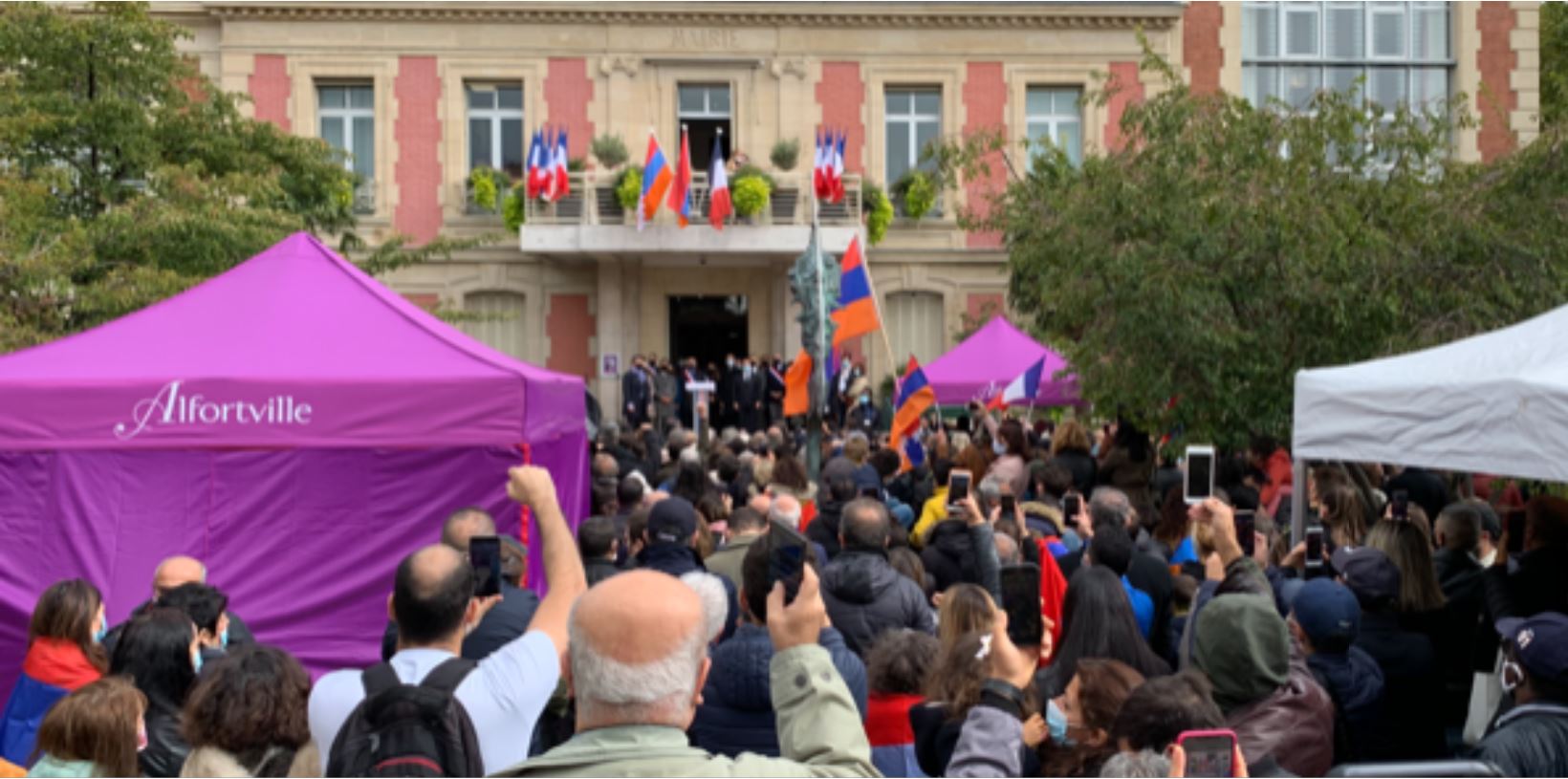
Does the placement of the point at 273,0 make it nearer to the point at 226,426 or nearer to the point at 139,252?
the point at 139,252

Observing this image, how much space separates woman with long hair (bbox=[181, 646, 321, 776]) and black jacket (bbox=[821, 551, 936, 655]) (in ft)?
8.09

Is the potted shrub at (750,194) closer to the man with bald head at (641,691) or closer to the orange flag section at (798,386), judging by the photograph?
the orange flag section at (798,386)

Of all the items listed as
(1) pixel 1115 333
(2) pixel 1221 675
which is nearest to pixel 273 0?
(1) pixel 1115 333

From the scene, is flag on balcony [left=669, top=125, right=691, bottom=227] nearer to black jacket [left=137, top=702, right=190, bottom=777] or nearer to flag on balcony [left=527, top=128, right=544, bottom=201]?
flag on balcony [left=527, top=128, right=544, bottom=201]

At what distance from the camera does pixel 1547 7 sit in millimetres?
29234

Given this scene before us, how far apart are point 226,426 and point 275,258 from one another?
1.61 meters

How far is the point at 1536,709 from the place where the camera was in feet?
15.3

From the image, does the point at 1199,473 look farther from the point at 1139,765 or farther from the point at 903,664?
the point at 1139,765

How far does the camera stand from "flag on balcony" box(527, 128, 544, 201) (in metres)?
26.7

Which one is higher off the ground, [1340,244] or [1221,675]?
[1340,244]

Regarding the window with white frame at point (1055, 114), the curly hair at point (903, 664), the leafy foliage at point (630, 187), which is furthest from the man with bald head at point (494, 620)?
the window with white frame at point (1055, 114)

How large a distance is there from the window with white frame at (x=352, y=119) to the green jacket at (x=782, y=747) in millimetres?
27685

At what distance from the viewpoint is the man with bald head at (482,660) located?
147 inches

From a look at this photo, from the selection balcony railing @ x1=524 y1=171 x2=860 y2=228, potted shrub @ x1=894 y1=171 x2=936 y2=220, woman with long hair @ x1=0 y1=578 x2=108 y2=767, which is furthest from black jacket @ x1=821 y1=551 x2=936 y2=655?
potted shrub @ x1=894 y1=171 x2=936 y2=220
